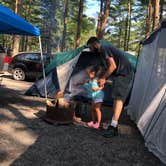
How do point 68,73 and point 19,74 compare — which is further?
point 19,74

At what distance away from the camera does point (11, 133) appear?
604cm

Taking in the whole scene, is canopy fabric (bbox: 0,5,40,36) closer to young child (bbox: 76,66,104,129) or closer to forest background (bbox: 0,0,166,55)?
young child (bbox: 76,66,104,129)

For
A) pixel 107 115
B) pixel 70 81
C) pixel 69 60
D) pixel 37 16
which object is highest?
pixel 37 16

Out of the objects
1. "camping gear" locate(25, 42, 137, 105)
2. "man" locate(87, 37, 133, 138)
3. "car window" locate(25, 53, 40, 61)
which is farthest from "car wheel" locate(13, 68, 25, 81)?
"man" locate(87, 37, 133, 138)

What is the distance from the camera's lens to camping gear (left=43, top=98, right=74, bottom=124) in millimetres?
6938

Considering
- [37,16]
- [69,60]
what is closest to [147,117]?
[69,60]

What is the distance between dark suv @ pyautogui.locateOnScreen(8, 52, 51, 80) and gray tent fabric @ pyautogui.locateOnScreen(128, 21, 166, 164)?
6.99 meters

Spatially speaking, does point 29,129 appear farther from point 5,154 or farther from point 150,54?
point 150,54

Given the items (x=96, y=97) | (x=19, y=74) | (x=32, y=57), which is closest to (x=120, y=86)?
(x=96, y=97)

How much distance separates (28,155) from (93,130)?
1996 millimetres

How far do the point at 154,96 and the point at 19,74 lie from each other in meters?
9.52

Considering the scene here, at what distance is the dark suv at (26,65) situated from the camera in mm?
14183

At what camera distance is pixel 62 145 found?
5508 mm

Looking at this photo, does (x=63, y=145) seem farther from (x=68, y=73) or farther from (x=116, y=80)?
(x=68, y=73)
